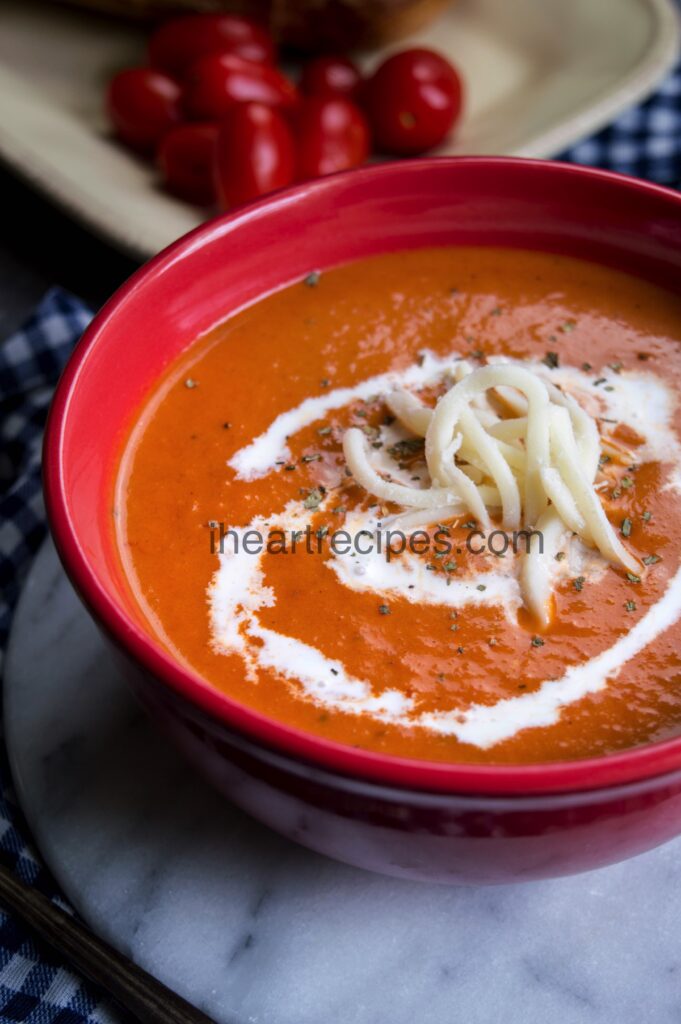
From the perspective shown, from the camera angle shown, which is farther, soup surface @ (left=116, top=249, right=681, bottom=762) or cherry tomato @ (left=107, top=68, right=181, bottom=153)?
cherry tomato @ (left=107, top=68, right=181, bottom=153)

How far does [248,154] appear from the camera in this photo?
11.3 feet

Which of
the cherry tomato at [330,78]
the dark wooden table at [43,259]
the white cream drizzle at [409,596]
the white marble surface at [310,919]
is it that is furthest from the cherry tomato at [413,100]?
the white marble surface at [310,919]

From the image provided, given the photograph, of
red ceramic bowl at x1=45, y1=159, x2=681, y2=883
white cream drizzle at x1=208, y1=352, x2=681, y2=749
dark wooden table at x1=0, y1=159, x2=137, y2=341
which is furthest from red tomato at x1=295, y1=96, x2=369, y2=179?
white cream drizzle at x1=208, y1=352, x2=681, y2=749

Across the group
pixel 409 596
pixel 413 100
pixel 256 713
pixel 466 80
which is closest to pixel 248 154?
pixel 413 100

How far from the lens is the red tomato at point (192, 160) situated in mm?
3541

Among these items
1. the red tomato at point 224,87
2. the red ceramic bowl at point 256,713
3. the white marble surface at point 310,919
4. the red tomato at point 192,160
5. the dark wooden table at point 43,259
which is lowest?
the dark wooden table at point 43,259

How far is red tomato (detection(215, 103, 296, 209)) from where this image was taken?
344cm

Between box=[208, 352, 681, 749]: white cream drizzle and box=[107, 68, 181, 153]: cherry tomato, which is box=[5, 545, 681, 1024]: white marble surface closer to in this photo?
box=[208, 352, 681, 749]: white cream drizzle

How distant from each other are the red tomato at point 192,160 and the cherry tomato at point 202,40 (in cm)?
54

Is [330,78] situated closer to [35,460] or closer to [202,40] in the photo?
[202,40]

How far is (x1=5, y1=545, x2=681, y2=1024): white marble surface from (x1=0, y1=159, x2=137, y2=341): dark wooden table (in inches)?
71.0

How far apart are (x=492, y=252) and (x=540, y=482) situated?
781mm

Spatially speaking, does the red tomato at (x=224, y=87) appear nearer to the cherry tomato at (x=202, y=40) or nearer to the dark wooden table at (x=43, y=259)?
the cherry tomato at (x=202, y=40)

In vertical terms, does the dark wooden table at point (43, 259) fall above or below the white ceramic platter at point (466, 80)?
below
